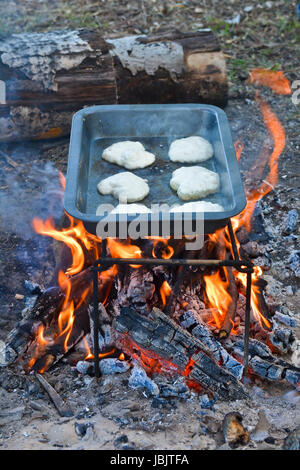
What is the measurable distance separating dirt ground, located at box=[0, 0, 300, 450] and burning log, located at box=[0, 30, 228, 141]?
1.39 ft

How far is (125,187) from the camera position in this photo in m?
3.27

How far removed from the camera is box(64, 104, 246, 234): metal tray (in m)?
3.22

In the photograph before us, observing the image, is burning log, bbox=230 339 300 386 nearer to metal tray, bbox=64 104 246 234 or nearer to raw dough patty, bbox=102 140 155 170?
metal tray, bbox=64 104 246 234

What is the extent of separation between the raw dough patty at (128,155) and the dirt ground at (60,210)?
40.4 inches

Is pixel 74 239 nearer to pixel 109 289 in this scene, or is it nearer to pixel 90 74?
pixel 109 289

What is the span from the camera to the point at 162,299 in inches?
129

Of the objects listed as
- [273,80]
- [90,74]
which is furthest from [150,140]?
[273,80]

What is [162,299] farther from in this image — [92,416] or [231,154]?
[231,154]

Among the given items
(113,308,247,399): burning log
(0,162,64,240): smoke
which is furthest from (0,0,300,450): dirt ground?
(113,308,247,399): burning log

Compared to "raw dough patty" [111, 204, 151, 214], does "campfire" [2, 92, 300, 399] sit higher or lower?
lower

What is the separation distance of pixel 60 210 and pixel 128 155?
1139 mm

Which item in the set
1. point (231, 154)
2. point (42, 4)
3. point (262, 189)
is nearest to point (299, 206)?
point (262, 189)

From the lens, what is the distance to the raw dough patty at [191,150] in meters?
3.54

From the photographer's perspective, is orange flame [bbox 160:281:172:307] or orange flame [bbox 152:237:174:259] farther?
orange flame [bbox 152:237:174:259]
